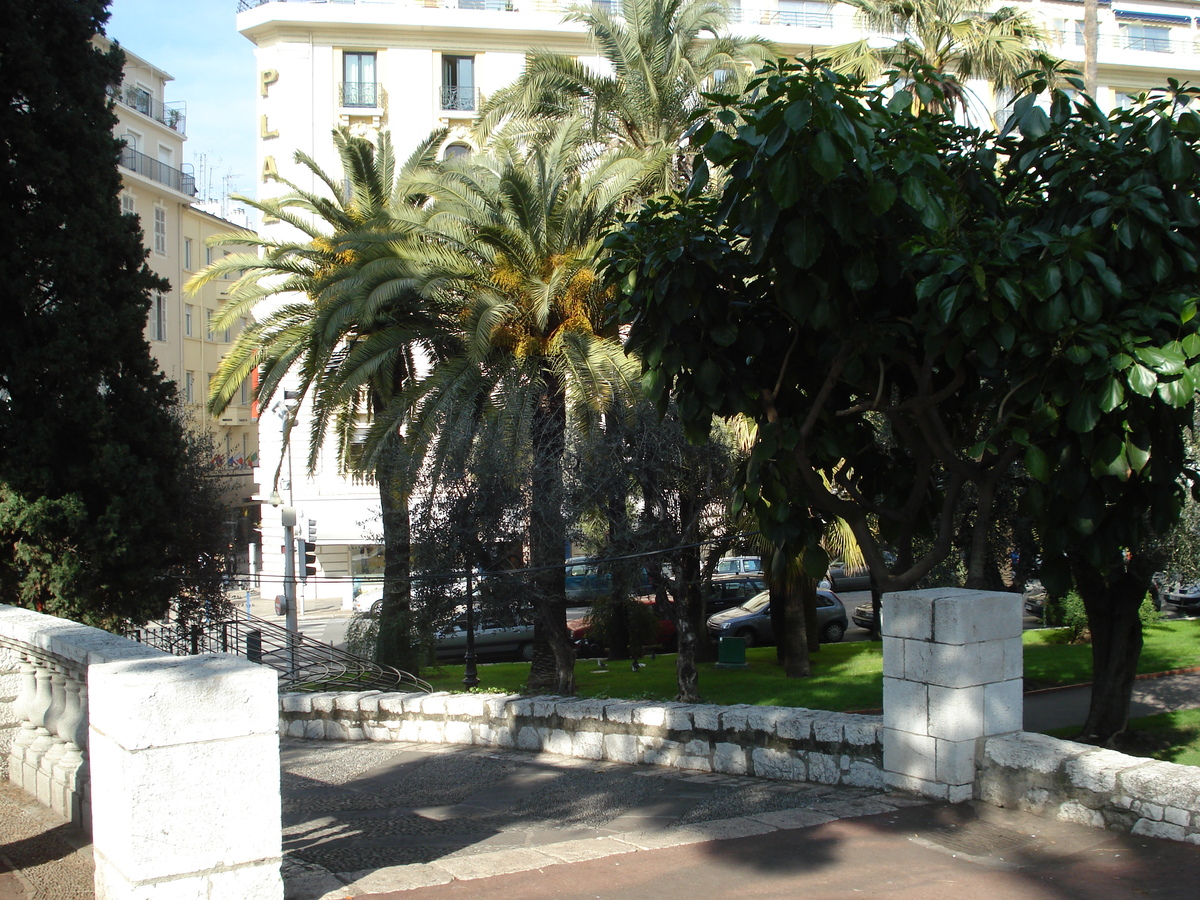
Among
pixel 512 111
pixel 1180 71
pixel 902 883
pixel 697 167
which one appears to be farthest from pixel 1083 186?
pixel 1180 71

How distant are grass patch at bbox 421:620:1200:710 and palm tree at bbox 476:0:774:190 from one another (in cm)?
811

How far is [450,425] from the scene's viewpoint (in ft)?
48.7

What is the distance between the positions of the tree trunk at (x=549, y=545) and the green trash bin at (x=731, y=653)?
5.19 m

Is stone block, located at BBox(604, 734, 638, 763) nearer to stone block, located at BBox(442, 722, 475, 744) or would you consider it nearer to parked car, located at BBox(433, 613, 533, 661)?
stone block, located at BBox(442, 722, 475, 744)

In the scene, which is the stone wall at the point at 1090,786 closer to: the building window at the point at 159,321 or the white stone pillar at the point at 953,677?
the white stone pillar at the point at 953,677

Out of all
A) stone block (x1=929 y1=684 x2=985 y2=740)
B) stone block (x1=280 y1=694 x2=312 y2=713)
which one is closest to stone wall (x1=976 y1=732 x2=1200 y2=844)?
stone block (x1=929 y1=684 x2=985 y2=740)

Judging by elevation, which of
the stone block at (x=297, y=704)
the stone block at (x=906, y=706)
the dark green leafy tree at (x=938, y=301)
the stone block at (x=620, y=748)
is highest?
the dark green leafy tree at (x=938, y=301)

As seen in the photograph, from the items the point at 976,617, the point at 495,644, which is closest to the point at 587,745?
the point at 976,617

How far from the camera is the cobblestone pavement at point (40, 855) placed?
455 cm

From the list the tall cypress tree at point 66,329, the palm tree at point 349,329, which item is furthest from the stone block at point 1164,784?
the tall cypress tree at point 66,329

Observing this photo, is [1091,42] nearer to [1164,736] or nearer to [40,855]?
[1164,736]

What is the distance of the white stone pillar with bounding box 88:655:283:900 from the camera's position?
3893 millimetres

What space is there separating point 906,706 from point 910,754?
0.95ft

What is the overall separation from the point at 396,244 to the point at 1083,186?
10491 millimetres
